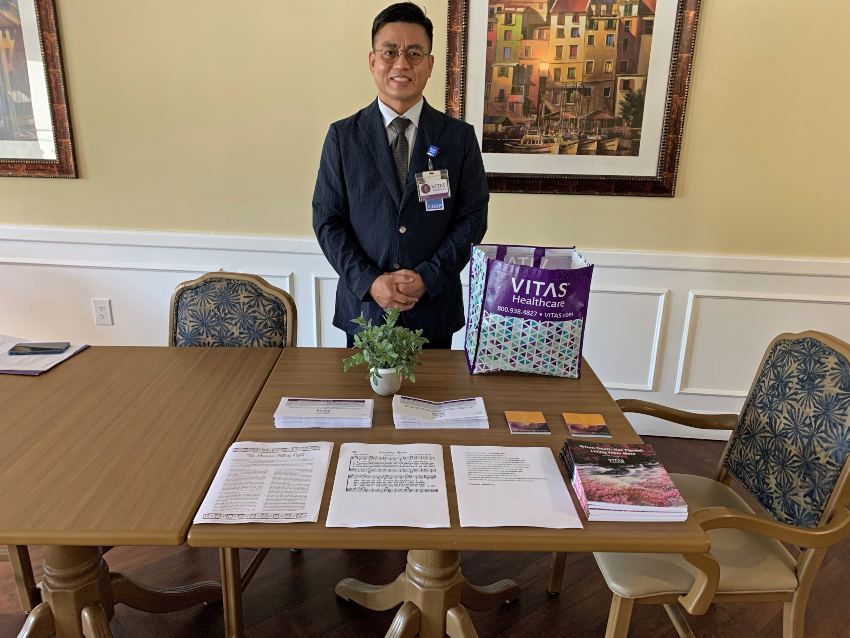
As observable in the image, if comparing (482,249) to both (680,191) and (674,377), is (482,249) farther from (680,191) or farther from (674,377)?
(674,377)

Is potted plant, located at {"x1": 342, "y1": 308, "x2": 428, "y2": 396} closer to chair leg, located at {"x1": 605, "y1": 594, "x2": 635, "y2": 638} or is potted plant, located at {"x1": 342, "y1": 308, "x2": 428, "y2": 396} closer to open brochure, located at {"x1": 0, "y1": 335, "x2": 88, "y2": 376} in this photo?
chair leg, located at {"x1": 605, "y1": 594, "x2": 635, "y2": 638}

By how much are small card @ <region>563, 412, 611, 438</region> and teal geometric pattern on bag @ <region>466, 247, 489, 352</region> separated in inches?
13.1

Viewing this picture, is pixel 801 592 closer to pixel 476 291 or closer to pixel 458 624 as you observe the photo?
pixel 458 624

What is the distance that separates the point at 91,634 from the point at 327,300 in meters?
1.73

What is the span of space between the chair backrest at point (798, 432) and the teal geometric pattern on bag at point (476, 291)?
0.74m

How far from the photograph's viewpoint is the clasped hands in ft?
5.63

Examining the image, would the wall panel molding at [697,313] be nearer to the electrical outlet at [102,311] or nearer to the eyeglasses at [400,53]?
the eyeglasses at [400,53]

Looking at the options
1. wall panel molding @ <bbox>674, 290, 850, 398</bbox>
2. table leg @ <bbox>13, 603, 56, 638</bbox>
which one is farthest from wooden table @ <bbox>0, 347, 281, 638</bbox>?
wall panel molding @ <bbox>674, 290, 850, 398</bbox>

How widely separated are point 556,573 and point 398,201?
4.04ft

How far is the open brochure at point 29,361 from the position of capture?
5.06 feet

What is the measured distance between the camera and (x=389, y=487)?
3.50ft

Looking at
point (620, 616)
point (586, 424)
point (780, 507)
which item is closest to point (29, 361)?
point (586, 424)

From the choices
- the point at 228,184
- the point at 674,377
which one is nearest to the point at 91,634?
the point at 228,184

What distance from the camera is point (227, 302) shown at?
191 centimetres
